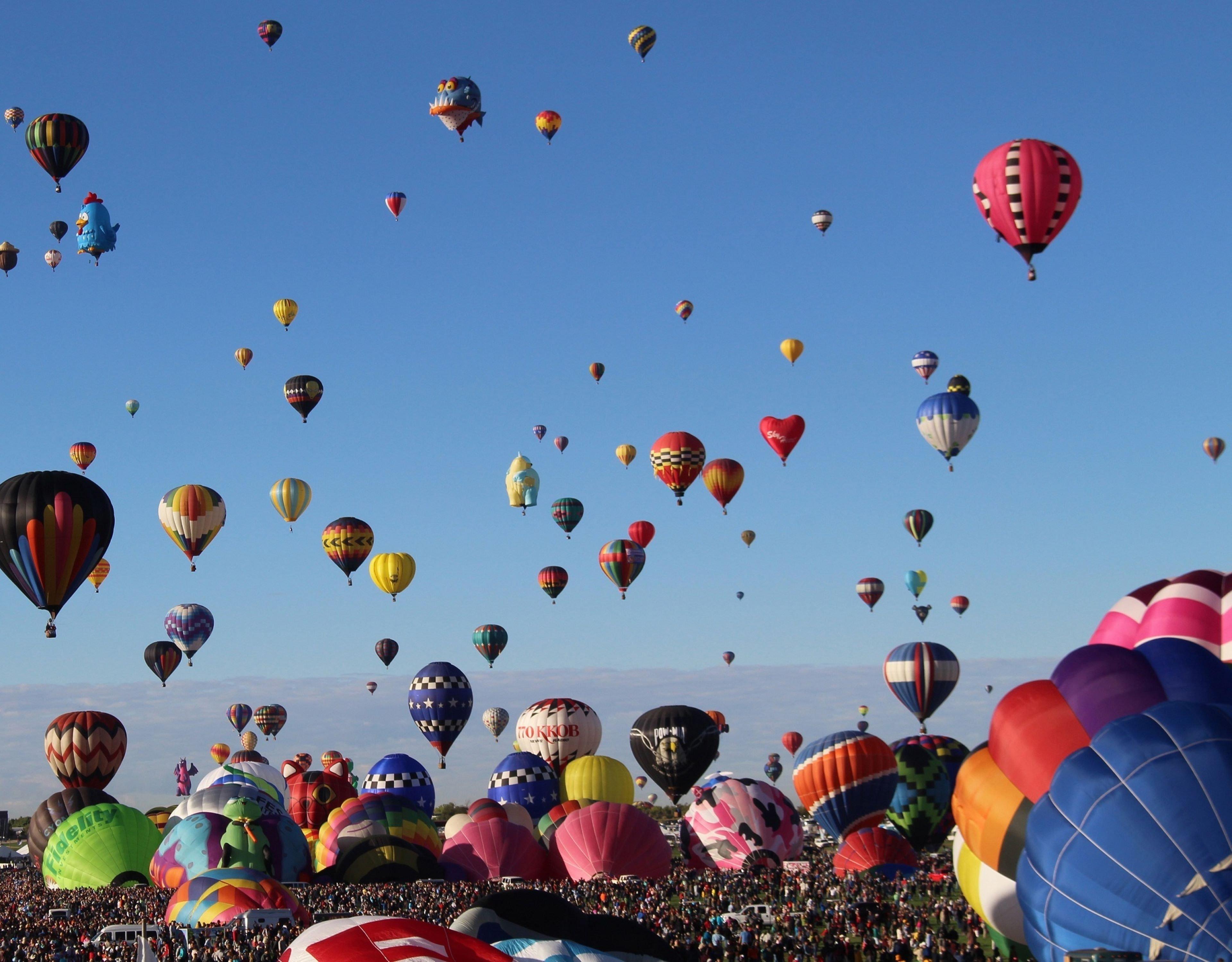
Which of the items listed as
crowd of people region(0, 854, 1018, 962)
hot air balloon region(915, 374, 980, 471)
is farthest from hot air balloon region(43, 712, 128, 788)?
hot air balloon region(915, 374, 980, 471)

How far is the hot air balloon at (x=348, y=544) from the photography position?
Result: 46.1 metres

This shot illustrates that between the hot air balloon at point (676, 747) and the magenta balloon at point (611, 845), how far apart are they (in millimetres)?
8401

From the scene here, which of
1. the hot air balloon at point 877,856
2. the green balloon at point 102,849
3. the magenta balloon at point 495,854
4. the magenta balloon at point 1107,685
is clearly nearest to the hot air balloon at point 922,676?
the hot air balloon at point 877,856

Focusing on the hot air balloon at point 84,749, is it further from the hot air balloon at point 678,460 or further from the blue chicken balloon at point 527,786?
the hot air balloon at point 678,460

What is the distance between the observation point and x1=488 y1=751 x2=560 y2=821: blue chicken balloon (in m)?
39.2

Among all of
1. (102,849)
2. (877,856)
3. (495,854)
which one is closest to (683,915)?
(495,854)

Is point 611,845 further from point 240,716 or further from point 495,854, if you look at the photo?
point 240,716

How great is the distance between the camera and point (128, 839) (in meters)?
30.7

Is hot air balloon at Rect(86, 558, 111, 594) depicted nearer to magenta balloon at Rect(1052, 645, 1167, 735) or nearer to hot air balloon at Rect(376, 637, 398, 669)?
hot air balloon at Rect(376, 637, 398, 669)

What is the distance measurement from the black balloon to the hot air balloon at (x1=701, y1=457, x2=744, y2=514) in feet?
68.4

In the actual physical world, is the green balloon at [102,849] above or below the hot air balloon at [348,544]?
below

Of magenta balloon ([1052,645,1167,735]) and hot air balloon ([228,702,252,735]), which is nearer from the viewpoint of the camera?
magenta balloon ([1052,645,1167,735])

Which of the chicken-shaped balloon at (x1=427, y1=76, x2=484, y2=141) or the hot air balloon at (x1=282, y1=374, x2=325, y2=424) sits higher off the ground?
the chicken-shaped balloon at (x1=427, y1=76, x2=484, y2=141)

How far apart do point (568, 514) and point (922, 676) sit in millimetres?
16676
